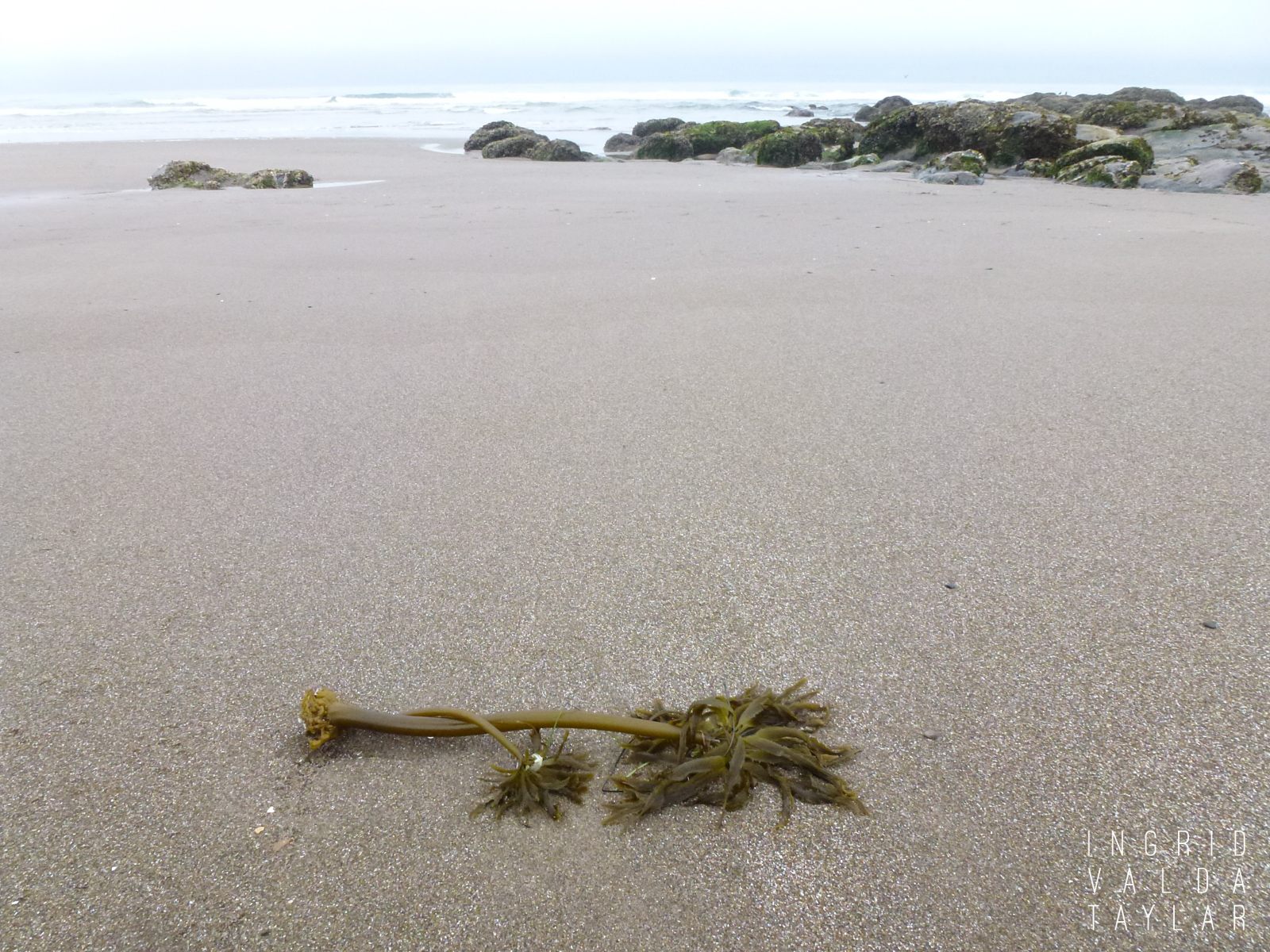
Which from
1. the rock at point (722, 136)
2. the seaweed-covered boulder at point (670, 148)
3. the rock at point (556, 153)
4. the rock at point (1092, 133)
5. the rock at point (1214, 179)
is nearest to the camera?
the rock at point (1214, 179)

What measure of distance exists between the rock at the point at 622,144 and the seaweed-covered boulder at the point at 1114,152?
7.92m

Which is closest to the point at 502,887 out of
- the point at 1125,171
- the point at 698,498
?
the point at 698,498

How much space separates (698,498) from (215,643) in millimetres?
1072

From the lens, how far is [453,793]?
1166mm

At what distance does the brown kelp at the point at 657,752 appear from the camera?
115 cm

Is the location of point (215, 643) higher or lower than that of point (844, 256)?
lower

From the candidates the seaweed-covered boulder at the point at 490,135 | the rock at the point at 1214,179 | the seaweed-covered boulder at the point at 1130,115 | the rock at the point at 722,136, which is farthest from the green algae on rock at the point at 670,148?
the rock at the point at 1214,179

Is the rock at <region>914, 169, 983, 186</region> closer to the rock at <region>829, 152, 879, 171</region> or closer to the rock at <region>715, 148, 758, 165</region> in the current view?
the rock at <region>829, 152, 879, 171</region>

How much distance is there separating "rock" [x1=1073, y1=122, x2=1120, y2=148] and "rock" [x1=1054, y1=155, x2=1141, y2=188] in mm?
2414

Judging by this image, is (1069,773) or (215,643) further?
(215,643)

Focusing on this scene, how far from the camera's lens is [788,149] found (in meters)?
10.9

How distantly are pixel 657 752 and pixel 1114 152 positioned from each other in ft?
32.0

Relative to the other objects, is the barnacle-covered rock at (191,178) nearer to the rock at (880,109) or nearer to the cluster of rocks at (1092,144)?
the cluster of rocks at (1092,144)

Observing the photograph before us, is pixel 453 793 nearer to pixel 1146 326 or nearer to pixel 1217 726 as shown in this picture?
pixel 1217 726
